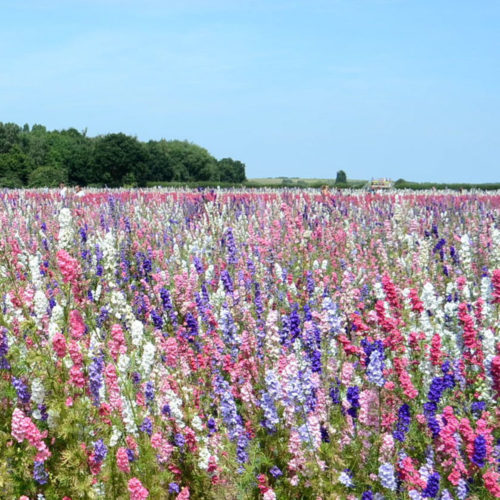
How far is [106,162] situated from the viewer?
241ft

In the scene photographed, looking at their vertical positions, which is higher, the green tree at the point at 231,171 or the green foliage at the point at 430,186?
the green tree at the point at 231,171

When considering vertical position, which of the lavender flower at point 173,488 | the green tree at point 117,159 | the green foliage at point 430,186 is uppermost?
the green tree at point 117,159

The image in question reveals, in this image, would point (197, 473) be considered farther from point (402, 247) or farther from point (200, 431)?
point (402, 247)

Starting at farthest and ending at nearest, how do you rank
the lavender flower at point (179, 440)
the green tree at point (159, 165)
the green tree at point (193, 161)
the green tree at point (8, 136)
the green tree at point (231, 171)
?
1. the green tree at point (231, 171)
2. the green tree at point (193, 161)
3. the green tree at point (159, 165)
4. the green tree at point (8, 136)
5. the lavender flower at point (179, 440)

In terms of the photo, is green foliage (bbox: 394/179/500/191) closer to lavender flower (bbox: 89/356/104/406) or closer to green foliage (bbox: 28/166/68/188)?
green foliage (bbox: 28/166/68/188)

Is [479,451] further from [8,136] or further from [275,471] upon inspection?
[8,136]

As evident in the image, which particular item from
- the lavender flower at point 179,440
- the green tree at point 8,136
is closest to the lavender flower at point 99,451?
the lavender flower at point 179,440

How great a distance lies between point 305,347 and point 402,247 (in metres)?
6.50

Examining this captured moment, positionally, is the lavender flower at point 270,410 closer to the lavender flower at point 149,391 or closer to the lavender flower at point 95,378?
the lavender flower at point 149,391

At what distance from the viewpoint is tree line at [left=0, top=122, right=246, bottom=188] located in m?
69.3

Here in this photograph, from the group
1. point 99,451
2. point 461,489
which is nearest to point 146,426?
point 99,451

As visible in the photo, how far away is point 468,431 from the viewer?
121 inches

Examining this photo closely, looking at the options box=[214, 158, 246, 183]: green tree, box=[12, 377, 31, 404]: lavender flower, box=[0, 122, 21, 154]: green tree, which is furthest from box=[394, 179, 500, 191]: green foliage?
box=[214, 158, 246, 183]: green tree

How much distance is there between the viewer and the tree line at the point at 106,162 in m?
69.3
